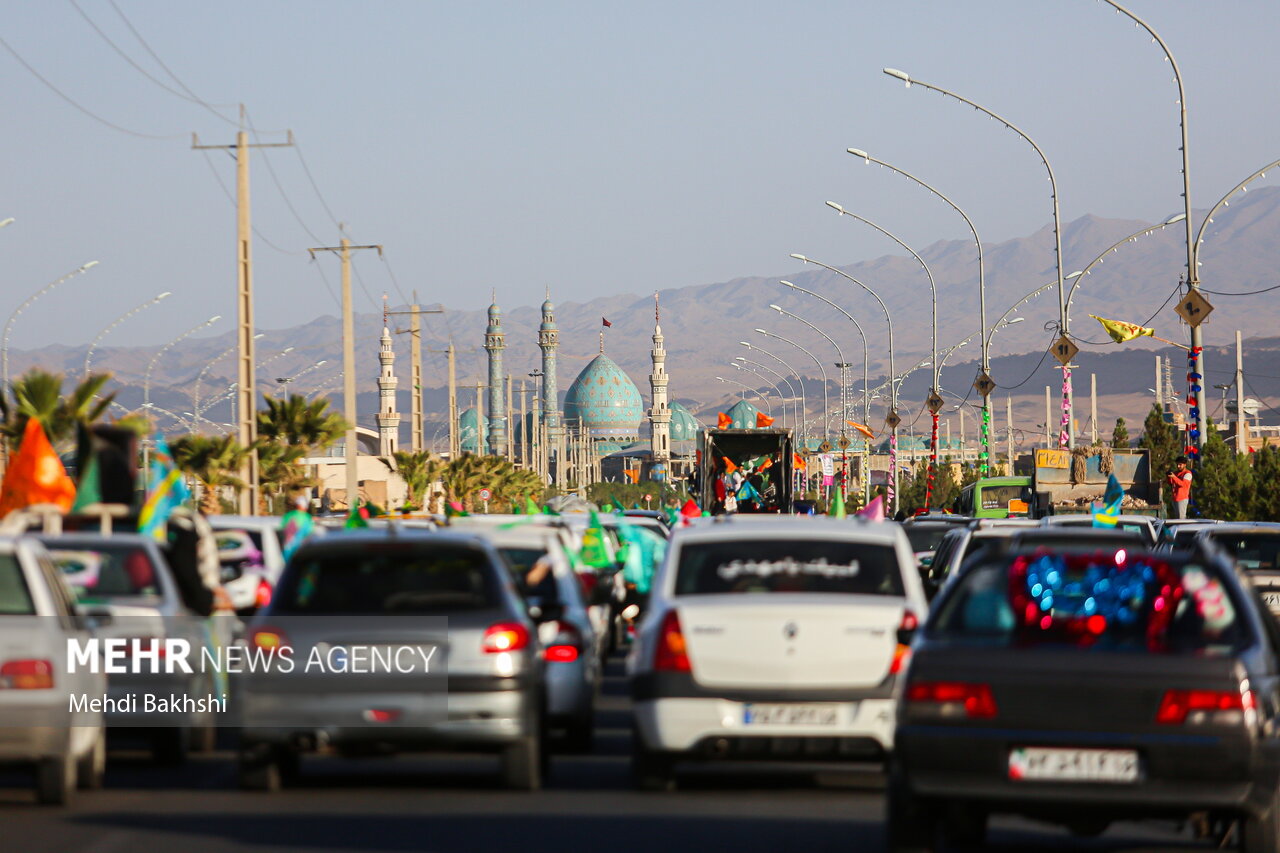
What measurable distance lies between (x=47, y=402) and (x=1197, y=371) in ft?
63.7

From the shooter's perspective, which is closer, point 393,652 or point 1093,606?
point 1093,606

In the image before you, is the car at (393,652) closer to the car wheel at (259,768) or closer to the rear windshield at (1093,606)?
the car wheel at (259,768)

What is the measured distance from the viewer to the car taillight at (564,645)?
13094mm

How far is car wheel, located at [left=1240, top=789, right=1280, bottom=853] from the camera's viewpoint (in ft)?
27.2

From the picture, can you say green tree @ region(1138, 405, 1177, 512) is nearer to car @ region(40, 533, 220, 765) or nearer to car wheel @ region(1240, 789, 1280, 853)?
car @ region(40, 533, 220, 765)

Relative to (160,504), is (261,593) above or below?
below

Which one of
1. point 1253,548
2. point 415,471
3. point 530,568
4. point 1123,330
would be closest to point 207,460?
point 1123,330

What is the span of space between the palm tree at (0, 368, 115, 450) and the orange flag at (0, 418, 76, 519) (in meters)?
16.3

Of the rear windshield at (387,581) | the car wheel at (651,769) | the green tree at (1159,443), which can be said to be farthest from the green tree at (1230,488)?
the rear windshield at (387,581)

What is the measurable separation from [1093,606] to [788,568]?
266 centimetres

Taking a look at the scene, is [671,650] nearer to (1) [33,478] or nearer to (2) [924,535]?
(1) [33,478]

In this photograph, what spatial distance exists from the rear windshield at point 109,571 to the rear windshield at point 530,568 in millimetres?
2578

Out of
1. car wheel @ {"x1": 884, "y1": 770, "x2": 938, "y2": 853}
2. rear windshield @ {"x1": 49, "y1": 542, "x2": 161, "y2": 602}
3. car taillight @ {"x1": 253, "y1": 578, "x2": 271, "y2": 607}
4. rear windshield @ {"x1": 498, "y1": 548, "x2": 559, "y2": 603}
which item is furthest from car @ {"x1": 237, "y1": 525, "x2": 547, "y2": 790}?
car taillight @ {"x1": 253, "y1": 578, "x2": 271, "y2": 607}

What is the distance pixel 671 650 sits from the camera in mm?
10945
